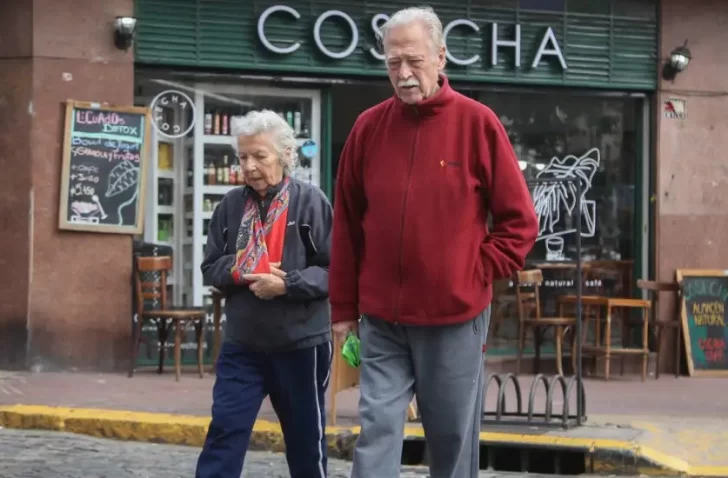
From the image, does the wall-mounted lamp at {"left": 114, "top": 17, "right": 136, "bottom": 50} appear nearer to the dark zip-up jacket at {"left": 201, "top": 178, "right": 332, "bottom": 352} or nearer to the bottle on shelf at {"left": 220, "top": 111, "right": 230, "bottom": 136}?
the bottle on shelf at {"left": 220, "top": 111, "right": 230, "bottom": 136}

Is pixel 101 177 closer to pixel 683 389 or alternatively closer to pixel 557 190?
pixel 557 190

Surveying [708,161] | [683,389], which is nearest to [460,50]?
[708,161]

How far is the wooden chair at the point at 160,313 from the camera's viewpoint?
→ 11.2 m

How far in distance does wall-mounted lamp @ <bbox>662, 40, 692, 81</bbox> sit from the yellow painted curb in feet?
20.2

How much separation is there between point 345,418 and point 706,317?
5529mm

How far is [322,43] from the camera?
12.1 meters

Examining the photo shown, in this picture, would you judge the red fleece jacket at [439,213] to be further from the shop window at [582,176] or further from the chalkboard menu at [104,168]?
the shop window at [582,176]

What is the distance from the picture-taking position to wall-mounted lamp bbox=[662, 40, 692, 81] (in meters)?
13.1

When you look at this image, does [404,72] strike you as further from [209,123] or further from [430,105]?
[209,123]

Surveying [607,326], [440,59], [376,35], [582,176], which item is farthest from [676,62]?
[440,59]

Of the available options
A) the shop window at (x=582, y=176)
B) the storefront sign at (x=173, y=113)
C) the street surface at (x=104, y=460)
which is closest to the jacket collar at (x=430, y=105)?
the street surface at (x=104, y=460)

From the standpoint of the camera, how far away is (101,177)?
38.1 ft

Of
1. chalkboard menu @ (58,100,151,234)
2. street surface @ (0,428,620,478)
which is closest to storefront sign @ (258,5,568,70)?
chalkboard menu @ (58,100,151,234)

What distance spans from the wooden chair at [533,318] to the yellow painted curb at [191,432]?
4.07 m
